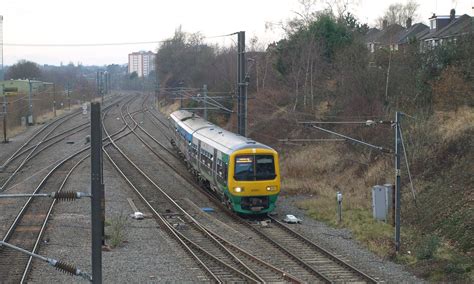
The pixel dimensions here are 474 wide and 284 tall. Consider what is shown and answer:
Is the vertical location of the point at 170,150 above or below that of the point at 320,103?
below

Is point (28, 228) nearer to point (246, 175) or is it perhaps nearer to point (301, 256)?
point (246, 175)

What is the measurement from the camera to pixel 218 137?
2594cm

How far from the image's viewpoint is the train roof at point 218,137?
893 inches

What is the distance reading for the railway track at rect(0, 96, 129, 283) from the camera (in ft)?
50.8

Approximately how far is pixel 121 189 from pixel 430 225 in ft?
47.6

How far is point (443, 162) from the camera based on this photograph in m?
23.6

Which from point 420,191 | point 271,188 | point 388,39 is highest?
point 388,39

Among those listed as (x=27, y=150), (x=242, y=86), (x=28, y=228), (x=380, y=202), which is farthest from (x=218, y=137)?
(x=27, y=150)

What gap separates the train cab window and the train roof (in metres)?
0.47

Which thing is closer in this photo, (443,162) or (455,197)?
(455,197)

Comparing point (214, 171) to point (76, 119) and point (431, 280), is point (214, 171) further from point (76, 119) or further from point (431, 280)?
point (76, 119)

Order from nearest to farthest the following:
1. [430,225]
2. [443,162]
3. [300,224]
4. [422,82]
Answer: [430,225] < [300,224] < [443,162] < [422,82]

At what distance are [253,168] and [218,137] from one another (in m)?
4.36

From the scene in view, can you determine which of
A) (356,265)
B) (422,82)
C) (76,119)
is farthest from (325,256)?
(76,119)
